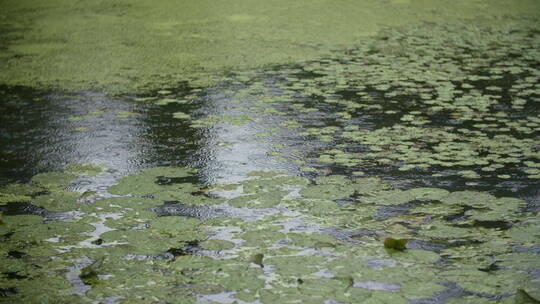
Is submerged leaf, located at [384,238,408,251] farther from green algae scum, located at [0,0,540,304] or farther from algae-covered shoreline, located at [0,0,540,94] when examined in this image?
algae-covered shoreline, located at [0,0,540,94]

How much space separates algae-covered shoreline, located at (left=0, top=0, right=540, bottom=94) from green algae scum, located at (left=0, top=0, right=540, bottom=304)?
4 centimetres

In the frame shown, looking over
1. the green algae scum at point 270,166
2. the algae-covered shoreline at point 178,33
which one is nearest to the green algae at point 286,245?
the green algae scum at point 270,166

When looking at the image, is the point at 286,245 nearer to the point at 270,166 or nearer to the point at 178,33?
the point at 270,166

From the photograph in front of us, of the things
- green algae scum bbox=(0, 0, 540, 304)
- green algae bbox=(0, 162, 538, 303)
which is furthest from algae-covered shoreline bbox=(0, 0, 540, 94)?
green algae bbox=(0, 162, 538, 303)

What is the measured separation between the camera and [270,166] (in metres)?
3.57

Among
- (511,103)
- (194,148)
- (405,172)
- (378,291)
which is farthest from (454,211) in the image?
(511,103)

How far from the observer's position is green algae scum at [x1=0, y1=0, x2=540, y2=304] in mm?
2459

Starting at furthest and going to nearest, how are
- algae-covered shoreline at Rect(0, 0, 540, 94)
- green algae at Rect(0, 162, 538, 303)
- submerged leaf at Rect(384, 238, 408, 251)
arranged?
algae-covered shoreline at Rect(0, 0, 540, 94) → submerged leaf at Rect(384, 238, 408, 251) → green algae at Rect(0, 162, 538, 303)

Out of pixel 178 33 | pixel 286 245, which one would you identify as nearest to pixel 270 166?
pixel 286 245

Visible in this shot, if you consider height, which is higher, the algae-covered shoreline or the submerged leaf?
the algae-covered shoreline

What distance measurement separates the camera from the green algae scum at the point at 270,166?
96.8 inches

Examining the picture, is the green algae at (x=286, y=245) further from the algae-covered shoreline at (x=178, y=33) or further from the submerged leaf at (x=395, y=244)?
the algae-covered shoreline at (x=178, y=33)

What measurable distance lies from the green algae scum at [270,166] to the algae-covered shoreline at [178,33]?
0.04 metres

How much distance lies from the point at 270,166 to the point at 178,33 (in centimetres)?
365
